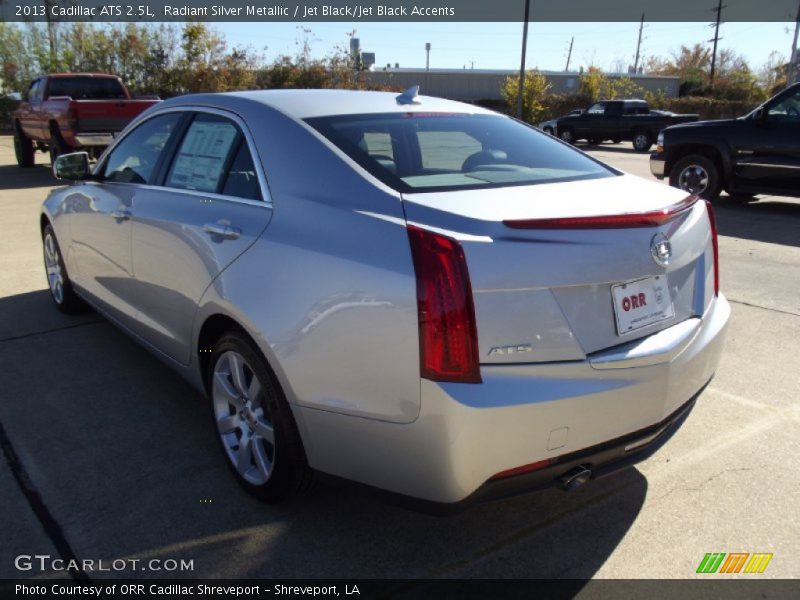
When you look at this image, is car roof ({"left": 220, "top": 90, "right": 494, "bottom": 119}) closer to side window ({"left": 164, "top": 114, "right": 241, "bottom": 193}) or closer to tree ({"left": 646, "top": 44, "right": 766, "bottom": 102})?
side window ({"left": 164, "top": 114, "right": 241, "bottom": 193})

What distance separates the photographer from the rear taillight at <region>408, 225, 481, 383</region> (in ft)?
7.09

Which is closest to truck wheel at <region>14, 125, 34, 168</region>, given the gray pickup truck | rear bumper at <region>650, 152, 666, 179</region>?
rear bumper at <region>650, 152, 666, 179</region>

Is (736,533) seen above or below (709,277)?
below

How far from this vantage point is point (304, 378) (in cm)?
248

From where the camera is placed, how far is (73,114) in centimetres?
1263

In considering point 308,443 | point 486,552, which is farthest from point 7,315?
point 486,552

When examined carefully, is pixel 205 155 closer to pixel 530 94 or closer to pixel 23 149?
pixel 23 149

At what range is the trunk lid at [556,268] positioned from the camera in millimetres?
2197

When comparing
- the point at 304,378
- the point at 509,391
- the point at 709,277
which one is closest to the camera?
the point at 509,391

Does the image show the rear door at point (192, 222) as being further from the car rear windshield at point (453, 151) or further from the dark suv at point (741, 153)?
the dark suv at point (741, 153)

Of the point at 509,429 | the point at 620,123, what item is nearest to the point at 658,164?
the point at 509,429

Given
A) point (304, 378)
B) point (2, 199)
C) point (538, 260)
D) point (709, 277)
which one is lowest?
point (2, 199)

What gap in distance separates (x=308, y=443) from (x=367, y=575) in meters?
0.52

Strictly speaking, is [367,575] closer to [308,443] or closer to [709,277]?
[308,443]
